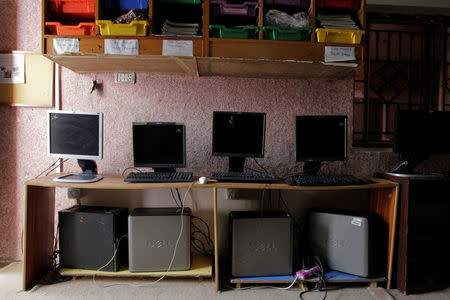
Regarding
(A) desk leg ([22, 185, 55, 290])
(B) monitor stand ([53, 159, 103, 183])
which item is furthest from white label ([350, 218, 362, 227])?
(A) desk leg ([22, 185, 55, 290])

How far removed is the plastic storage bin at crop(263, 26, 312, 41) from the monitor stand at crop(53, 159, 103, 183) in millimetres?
1451

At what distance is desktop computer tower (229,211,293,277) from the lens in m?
1.70

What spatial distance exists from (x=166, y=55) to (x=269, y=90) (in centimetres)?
85

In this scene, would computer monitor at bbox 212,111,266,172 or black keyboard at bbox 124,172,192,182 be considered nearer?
black keyboard at bbox 124,172,192,182

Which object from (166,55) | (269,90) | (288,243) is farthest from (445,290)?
(166,55)

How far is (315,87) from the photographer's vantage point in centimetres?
211

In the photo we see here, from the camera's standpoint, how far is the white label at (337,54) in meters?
1.70

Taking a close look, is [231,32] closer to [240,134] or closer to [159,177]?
[240,134]

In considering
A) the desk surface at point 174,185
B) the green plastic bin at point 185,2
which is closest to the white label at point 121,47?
the green plastic bin at point 185,2

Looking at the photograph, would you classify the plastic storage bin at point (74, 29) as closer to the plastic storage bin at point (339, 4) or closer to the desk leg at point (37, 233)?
the desk leg at point (37, 233)

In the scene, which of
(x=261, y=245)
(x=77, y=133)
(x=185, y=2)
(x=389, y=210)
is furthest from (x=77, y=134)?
(x=389, y=210)

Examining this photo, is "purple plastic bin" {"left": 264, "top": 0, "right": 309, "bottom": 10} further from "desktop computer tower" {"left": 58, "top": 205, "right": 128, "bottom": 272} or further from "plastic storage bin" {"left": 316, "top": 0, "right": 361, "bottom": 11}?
"desktop computer tower" {"left": 58, "top": 205, "right": 128, "bottom": 272}

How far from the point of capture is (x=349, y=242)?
1.73m

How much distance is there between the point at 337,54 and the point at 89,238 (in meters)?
2.02
